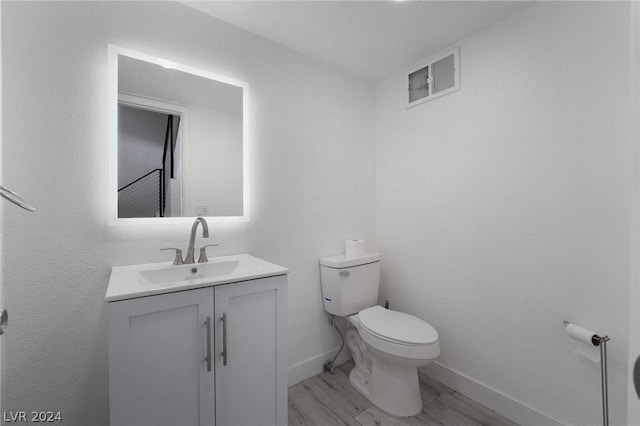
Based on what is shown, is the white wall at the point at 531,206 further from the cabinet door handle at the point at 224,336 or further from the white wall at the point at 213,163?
the cabinet door handle at the point at 224,336

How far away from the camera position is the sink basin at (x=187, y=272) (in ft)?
4.50

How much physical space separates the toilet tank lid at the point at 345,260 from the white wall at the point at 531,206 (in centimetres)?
33

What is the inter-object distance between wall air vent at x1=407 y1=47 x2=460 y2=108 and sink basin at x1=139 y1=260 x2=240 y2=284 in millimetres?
1740

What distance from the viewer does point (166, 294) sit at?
3.47ft

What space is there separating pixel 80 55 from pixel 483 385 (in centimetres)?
282

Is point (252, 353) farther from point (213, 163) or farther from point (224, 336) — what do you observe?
point (213, 163)

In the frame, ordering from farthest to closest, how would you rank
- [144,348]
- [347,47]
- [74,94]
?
[347,47] → [74,94] → [144,348]

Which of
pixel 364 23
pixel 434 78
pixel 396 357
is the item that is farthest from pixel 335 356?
pixel 364 23

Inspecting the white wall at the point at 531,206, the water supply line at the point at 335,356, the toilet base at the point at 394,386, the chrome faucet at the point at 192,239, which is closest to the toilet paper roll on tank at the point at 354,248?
the white wall at the point at 531,206

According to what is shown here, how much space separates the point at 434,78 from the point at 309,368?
225 centimetres

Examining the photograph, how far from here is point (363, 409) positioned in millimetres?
1681

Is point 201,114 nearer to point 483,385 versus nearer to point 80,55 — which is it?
point 80,55

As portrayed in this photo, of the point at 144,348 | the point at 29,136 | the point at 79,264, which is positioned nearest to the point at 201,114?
the point at 29,136

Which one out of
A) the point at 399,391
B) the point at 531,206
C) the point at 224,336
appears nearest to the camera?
the point at 224,336
